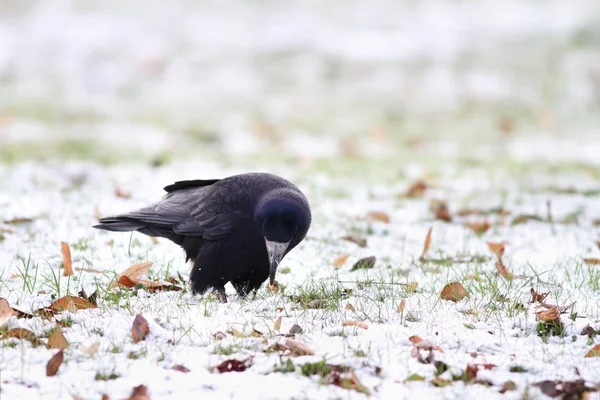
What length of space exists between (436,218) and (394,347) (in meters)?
3.61

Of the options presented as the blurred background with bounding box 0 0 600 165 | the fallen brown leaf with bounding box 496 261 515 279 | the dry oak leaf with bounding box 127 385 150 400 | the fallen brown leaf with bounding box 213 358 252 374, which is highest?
the blurred background with bounding box 0 0 600 165

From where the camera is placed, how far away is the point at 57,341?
10.2 feet

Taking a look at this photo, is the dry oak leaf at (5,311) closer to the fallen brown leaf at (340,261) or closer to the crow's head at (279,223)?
the crow's head at (279,223)

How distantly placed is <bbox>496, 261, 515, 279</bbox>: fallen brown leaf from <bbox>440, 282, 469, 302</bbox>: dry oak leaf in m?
0.59

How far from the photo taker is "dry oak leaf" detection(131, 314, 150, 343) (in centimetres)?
323

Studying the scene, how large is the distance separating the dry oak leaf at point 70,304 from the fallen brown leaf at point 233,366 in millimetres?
896

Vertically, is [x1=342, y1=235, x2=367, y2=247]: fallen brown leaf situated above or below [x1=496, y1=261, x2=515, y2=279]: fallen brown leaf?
above

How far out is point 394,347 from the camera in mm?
3225

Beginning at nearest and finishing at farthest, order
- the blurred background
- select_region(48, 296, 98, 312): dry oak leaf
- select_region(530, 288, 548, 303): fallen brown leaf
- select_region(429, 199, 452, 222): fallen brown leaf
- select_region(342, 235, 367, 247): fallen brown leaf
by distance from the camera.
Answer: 1. select_region(48, 296, 98, 312): dry oak leaf
2. select_region(530, 288, 548, 303): fallen brown leaf
3. select_region(342, 235, 367, 247): fallen brown leaf
4. select_region(429, 199, 452, 222): fallen brown leaf
5. the blurred background

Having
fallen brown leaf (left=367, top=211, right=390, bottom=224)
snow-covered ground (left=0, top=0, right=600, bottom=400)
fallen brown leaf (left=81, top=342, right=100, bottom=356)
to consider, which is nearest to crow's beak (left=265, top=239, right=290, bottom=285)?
snow-covered ground (left=0, top=0, right=600, bottom=400)

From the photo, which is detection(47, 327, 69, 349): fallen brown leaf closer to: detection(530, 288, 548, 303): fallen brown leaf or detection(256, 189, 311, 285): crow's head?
detection(256, 189, 311, 285): crow's head

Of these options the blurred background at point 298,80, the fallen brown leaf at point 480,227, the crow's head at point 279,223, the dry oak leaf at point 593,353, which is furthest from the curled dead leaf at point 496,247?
the blurred background at point 298,80

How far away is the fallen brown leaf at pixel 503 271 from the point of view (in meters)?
4.47

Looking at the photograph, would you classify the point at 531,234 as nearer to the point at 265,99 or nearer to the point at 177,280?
the point at 177,280
